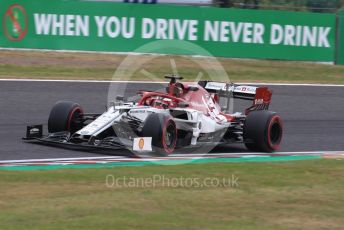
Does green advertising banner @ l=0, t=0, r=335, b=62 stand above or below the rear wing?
above

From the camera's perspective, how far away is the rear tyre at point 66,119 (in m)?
12.4

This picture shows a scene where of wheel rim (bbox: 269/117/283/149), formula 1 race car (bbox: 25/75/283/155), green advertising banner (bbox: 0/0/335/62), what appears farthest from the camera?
green advertising banner (bbox: 0/0/335/62)

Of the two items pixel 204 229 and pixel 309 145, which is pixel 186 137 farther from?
pixel 204 229

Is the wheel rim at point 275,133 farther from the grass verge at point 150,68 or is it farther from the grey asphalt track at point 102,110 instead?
the grass verge at point 150,68

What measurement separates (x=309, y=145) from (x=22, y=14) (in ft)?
37.7

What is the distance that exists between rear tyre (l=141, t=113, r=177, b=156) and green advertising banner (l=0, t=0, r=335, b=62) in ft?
40.4

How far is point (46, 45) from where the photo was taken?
23531mm

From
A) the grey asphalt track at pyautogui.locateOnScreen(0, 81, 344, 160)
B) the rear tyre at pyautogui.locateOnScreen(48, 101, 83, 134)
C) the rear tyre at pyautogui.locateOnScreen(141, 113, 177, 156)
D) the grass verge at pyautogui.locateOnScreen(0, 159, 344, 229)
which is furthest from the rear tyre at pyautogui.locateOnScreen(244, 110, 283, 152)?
the rear tyre at pyautogui.locateOnScreen(48, 101, 83, 134)

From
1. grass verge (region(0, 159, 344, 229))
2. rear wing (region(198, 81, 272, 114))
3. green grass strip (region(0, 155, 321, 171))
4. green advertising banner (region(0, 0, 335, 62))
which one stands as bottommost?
grass verge (region(0, 159, 344, 229))

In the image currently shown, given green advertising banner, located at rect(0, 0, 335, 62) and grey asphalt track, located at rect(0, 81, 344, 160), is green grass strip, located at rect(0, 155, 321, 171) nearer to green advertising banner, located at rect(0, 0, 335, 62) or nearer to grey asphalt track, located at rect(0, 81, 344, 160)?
grey asphalt track, located at rect(0, 81, 344, 160)

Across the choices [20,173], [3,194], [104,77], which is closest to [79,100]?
[104,77]

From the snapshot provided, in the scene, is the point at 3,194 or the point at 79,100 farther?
the point at 79,100

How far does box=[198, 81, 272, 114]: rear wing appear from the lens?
13.5m

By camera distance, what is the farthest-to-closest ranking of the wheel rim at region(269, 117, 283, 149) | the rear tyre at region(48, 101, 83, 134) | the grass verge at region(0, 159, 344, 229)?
1. the wheel rim at region(269, 117, 283, 149)
2. the rear tyre at region(48, 101, 83, 134)
3. the grass verge at region(0, 159, 344, 229)
